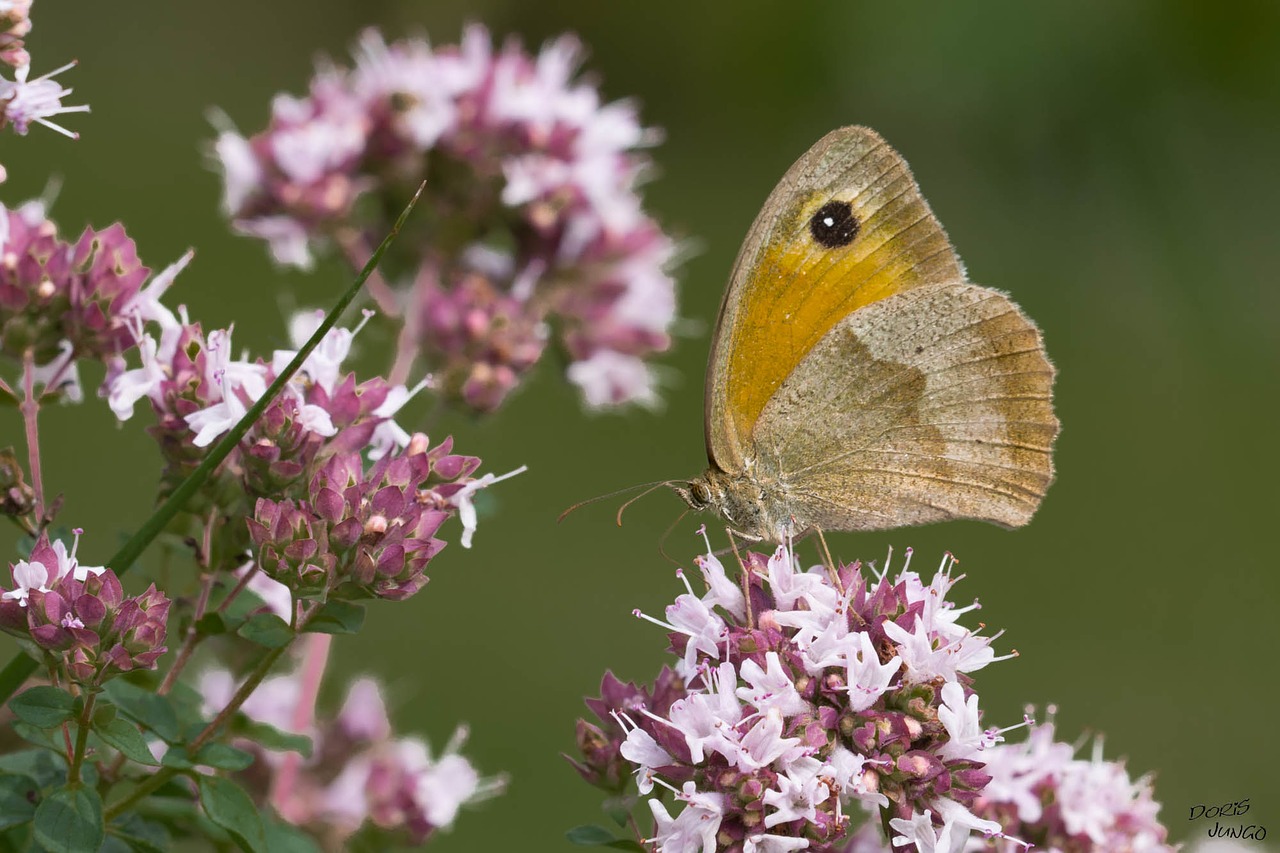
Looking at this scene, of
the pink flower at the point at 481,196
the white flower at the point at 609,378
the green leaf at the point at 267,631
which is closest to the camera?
the green leaf at the point at 267,631

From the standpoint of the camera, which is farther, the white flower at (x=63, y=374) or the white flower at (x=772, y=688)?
the white flower at (x=63, y=374)

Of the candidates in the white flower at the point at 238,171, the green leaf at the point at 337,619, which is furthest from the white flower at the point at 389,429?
the white flower at the point at 238,171

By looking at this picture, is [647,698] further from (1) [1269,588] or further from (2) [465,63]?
(1) [1269,588]

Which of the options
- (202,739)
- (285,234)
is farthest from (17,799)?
(285,234)

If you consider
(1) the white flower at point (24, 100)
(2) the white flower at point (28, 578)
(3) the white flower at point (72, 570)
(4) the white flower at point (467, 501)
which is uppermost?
(1) the white flower at point (24, 100)

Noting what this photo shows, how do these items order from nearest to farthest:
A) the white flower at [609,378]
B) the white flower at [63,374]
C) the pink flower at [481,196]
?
the white flower at [63,374] < the pink flower at [481,196] < the white flower at [609,378]

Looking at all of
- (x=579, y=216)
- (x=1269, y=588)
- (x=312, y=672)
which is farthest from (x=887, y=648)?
(x=1269, y=588)

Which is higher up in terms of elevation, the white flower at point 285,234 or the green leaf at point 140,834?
the white flower at point 285,234

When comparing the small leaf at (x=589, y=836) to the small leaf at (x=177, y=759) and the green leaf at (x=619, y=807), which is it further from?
the small leaf at (x=177, y=759)
